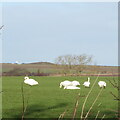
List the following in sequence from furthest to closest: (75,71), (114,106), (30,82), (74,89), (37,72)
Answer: (75,71) → (37,72) → (30,82) → (74,89) → (114,106)

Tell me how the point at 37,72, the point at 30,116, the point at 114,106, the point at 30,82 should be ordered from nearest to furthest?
the point at 30,116 → the point at 114,106 → the point at 30,82 → the point at 37,72

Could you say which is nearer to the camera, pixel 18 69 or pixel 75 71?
pixel 18 69

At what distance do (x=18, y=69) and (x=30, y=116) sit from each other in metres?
38.1

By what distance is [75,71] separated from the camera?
5059 cm

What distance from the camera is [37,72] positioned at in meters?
46.5

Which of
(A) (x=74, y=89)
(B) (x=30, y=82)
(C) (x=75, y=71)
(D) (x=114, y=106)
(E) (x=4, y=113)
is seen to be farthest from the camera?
(C) (x=75, y=71)

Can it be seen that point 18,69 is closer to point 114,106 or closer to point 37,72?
point 37,72

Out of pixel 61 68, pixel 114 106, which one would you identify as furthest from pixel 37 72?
pixel 114 106

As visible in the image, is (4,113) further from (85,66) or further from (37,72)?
(85,66)

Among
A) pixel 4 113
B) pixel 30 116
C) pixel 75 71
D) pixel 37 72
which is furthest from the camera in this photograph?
pixel 75 71

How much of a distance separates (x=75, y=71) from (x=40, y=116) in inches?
1635

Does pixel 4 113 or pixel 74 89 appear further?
pixel 74 89

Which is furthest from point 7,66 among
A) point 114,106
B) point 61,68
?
point 114,106

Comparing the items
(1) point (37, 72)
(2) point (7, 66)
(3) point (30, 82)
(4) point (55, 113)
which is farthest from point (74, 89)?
(2) point (7, 66)
